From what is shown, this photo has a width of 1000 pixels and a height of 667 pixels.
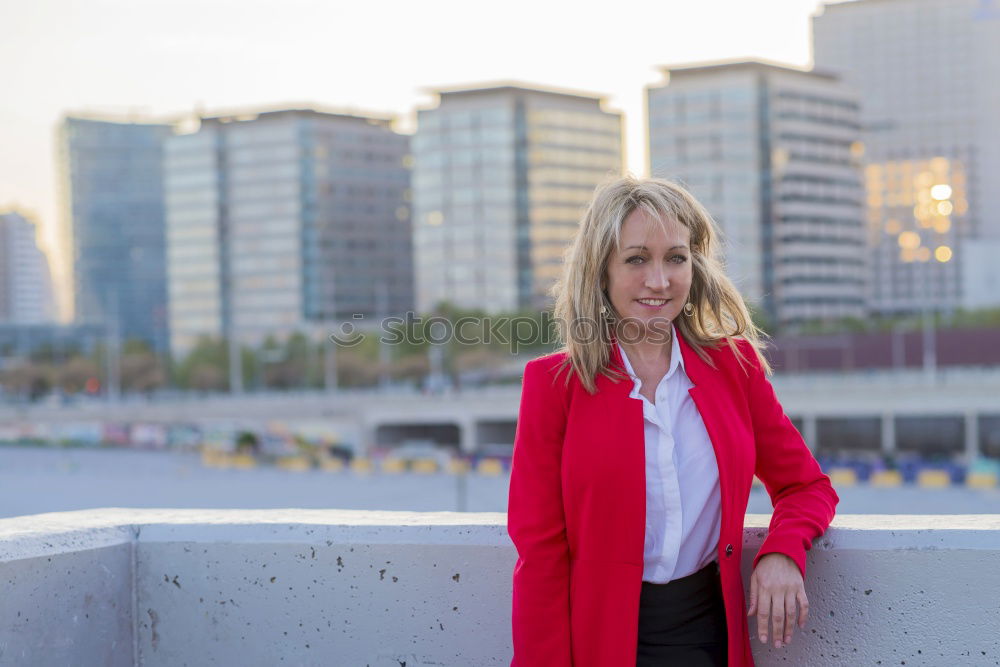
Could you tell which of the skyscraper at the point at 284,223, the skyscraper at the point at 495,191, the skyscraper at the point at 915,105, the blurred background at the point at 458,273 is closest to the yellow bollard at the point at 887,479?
the blurred background at the point at 458,273

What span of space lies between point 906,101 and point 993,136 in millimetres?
11438

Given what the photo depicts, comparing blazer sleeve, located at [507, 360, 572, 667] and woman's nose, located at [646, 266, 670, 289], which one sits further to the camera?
woman's nose, located at [646, 266, 670, 289]

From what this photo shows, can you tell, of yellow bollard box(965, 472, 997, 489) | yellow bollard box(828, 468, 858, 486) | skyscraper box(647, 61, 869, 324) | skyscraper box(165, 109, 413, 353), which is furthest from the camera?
skyscraper box(165, 109, 413, 353)

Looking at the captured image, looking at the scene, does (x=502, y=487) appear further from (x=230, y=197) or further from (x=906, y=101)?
(x=906, y=101)

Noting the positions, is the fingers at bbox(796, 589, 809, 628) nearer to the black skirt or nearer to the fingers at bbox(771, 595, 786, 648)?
the fingers at bbox(771, 595, 786, 648)

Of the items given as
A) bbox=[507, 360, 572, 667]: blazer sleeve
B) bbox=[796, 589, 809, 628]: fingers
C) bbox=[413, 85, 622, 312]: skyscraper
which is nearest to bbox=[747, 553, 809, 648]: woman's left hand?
bbox=[796, 589, 809, 628]: fingers

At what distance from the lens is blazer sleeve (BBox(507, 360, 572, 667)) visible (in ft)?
8.45

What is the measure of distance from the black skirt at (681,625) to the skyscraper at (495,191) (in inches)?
4054

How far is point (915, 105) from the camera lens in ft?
463

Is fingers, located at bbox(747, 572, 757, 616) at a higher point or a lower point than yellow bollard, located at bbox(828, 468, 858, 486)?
higher

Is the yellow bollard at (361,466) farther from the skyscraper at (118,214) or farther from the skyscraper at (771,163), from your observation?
the skyscraper at (118,214)

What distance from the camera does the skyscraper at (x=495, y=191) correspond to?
106812 millimetres

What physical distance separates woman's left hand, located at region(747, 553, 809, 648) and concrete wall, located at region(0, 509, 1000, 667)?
0.23 meters

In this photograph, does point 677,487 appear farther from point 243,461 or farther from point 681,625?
point 243,461
